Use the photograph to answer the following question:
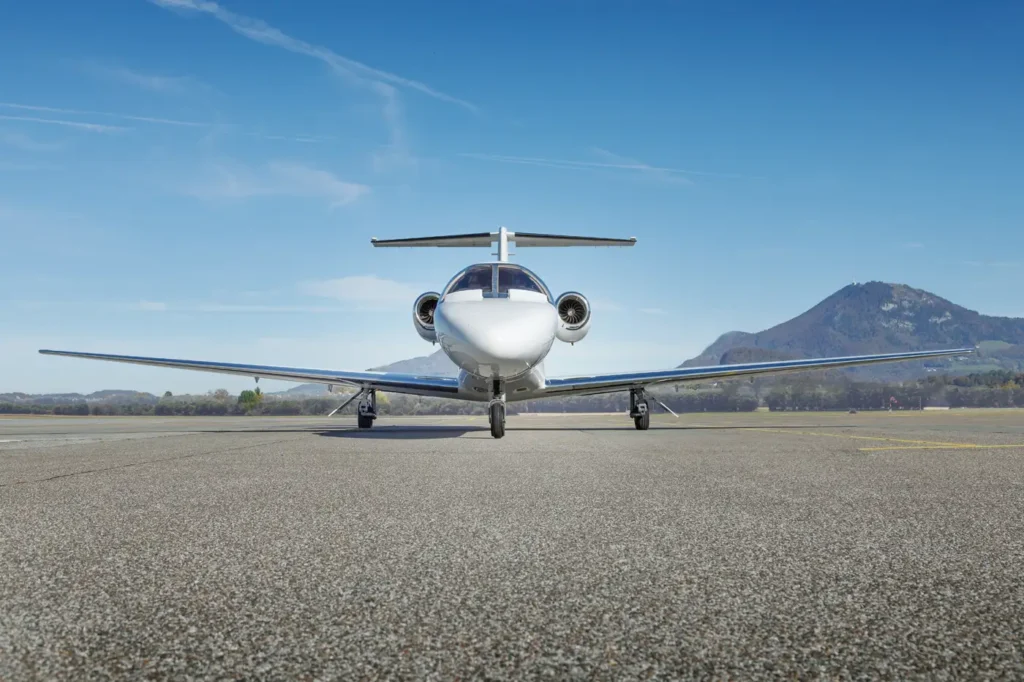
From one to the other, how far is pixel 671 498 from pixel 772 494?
814 mm

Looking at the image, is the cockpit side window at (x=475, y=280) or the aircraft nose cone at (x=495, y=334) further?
the cockpit side window at (x=475, y=280)

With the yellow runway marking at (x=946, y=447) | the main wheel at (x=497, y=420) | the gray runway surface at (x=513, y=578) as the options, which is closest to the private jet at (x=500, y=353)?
the main wheel at (x=497, y=420)

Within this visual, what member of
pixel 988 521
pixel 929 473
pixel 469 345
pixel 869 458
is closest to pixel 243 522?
pixel 988 521

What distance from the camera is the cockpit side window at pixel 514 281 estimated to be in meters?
14.4

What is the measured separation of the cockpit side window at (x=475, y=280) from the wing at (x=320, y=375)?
3.84 metres

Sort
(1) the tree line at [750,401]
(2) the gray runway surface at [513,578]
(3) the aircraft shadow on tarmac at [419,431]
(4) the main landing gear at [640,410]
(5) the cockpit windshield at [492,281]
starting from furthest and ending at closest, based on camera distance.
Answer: (1) the tree line at [750,401], (4) the main landing gear at [640,410], (3) the aircraft shadow on tarmac at [419,431], (5) the cockpit windshield at [492,281], (2) the gray runway surface at [513,578]

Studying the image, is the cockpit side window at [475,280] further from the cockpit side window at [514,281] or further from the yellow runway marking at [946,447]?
the yellow runway marking at [946,447]

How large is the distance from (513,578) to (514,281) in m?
11.7

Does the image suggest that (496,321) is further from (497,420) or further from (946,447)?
(946,447)

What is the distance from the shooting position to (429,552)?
3520mm

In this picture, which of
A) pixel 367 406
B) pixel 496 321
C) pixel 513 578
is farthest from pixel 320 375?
pixel 513 578

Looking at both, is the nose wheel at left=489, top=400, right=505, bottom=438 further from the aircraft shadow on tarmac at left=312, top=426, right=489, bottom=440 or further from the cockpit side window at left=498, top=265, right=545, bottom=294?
the cockpit side window at left=498, top=265, right=545, bottom=294

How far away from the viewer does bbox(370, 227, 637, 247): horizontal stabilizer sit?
20953 mm

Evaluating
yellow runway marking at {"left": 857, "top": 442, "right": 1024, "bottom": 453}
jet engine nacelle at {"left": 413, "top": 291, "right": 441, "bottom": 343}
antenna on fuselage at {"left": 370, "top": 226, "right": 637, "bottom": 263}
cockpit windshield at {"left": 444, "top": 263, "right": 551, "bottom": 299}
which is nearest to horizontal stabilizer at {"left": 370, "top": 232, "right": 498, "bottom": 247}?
antenna on fuselage at {"left": 370, "top": 226, "right": 637, "bottom": 263}
